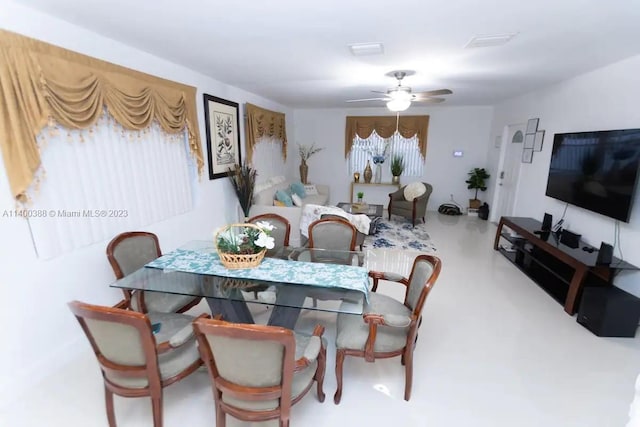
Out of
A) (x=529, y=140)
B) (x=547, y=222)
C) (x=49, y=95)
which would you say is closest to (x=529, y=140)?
(x=529, y=140)

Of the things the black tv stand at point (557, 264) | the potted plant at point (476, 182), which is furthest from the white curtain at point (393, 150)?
the black tv stand at point (557, 264)

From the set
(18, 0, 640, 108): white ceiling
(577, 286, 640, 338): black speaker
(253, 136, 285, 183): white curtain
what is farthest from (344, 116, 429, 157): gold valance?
(577, 286, 640, 338): black speaker

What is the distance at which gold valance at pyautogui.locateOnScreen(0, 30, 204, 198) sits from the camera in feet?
5.70

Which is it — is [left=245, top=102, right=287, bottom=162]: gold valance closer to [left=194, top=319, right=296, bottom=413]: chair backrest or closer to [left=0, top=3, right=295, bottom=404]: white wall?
[left=0, top=3, right=295, bottom=404]: white wall

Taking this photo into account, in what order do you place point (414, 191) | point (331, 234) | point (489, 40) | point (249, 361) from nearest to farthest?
point (249, 361)
point (489, 40)
point (331, 234)
point (414, 191)

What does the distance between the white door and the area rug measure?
1.50m

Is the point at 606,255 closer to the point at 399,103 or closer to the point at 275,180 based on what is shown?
the point at 399,103

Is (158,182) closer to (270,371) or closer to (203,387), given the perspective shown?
(203,387)

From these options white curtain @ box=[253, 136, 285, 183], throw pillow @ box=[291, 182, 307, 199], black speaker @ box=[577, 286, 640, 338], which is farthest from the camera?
throw pillow @ box=[291, 182, 307, 199]

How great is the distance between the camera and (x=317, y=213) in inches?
162

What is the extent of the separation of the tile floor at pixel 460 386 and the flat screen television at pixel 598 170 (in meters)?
1.24

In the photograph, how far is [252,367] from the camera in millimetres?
1283

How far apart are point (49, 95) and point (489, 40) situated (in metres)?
3.15

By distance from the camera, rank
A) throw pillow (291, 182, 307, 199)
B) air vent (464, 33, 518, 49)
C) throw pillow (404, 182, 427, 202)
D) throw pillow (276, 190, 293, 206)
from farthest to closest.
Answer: throw pillow (291, 182, 307, 199)
throw pillow (404, 182, 427, 202)
throw pillow (276, 190, 293, 206)
air vent (464, 33, 518, 49)
